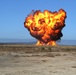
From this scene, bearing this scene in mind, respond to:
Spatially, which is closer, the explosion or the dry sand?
the dry sand

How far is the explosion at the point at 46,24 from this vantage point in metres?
137

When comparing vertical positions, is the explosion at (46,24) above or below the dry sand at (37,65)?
above

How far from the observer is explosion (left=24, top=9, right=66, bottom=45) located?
136887 mm

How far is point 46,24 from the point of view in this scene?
138500mm

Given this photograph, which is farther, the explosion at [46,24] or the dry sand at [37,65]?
the explosion at [46,24]

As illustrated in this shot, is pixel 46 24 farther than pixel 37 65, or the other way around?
pixel 46 24

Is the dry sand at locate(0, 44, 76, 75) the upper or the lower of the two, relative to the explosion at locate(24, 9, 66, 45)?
lower

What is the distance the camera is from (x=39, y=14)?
140 m

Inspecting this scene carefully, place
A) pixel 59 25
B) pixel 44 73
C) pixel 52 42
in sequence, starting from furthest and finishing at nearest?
1. pixel 52 42
2. pixel 59 25
3. pixel 44 73

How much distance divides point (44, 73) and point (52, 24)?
10132 centimetres

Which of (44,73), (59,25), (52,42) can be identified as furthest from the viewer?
(52,42)

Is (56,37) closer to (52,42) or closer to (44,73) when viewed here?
(52,42)

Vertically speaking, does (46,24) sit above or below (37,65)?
above

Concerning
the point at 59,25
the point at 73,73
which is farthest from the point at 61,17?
the point at 73,73
